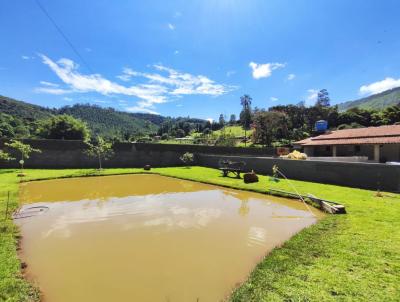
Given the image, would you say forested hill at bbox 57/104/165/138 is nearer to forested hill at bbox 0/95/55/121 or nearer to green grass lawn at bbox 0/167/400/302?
forested hill at bbox 0/95/55/121

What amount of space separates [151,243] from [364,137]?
974 inches

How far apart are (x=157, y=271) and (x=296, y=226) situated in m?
4.24

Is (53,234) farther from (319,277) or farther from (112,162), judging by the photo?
(112,162)

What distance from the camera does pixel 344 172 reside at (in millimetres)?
13398

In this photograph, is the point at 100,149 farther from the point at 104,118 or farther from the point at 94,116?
the point at 104,118

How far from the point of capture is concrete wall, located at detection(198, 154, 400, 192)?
11.7 metres

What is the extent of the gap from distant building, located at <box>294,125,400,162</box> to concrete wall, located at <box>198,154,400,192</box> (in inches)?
400

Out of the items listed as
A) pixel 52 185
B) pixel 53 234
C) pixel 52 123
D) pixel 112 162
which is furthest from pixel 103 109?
pixel 53 234

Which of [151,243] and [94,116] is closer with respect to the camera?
[151,243]

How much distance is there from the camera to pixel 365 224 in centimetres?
671

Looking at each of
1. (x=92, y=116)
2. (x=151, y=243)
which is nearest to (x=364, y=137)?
(x=151, y=243)

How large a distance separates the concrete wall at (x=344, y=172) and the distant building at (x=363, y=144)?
10150 mm

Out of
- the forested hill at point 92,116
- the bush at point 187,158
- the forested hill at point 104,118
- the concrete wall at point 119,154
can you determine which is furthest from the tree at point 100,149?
the forested hill at point 104,118

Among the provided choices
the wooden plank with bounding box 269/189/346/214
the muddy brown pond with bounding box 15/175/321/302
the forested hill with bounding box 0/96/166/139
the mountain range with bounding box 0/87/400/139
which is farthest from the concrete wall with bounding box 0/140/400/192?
the forested hill with bounding box 0/96/166/139
